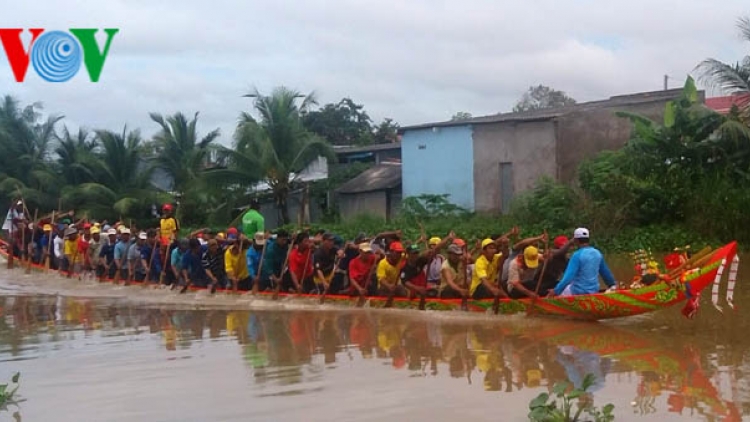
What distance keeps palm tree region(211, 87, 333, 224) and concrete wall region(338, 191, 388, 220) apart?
1666 millimetres

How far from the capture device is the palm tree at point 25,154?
93.3 ft

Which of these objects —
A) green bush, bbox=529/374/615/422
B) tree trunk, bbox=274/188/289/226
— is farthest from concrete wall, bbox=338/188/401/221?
green bush, bbox=529/374/615/422

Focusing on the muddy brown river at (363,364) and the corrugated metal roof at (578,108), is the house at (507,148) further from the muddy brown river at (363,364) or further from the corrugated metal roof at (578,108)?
the muddy brown river at (363,364)

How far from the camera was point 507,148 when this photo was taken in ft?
72.7

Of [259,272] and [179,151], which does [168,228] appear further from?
[179,151]

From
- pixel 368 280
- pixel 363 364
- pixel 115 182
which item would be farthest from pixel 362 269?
pixel 115 182

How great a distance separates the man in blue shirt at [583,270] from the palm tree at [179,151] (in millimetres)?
18105

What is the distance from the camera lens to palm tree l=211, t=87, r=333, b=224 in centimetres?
2397

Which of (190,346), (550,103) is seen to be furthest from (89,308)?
(550,103)

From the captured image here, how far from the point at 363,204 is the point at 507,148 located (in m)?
4.98

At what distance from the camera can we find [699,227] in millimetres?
17219

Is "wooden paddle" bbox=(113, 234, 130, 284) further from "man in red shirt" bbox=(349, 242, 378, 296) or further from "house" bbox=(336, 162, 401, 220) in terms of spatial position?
"house" bbox=(336, 162, 401, 220)

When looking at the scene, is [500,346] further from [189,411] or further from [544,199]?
[544,199]

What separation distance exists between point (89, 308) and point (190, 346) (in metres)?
4.91
